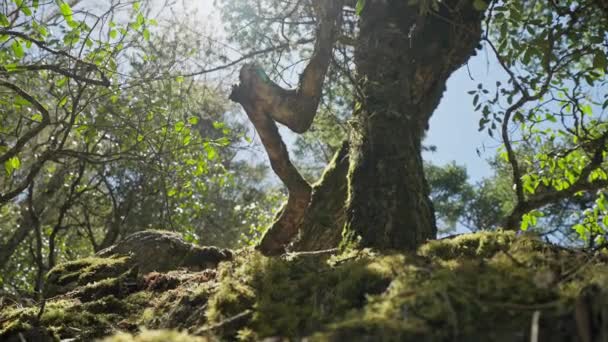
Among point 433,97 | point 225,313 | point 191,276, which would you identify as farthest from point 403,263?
point 433,97

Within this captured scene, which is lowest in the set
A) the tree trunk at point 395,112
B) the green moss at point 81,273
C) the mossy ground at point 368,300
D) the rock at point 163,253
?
the mossy ground at point 368,300

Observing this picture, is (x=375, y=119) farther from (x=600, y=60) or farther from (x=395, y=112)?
(x=600, y=60)

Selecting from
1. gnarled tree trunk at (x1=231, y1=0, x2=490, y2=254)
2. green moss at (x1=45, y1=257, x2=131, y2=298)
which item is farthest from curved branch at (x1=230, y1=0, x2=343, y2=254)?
green moss at (x1=45, y1=257, x2=131, y2=298)

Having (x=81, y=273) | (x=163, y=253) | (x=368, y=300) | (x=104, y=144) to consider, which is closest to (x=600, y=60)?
(x=368, y=300)

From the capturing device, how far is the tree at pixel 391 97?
11.5 ft

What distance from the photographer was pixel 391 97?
403cm

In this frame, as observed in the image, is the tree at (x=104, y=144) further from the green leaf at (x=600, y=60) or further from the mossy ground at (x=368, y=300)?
the green leaf at (x=600, y=60)

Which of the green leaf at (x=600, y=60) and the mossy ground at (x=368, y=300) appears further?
the green leaf at (x=600, y=60)

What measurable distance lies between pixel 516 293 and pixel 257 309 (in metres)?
1.05

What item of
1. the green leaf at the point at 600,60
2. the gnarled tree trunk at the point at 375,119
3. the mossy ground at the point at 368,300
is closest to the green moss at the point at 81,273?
the mossy ground at the point at 368,300

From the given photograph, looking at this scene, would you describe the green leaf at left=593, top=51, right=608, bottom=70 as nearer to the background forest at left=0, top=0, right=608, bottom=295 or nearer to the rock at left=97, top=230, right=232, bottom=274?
the background forest at left=0, top=0, right=608, bottom=295

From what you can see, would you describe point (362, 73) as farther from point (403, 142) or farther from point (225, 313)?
point (225, 313)

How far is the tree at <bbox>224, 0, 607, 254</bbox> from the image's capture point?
11.5ft

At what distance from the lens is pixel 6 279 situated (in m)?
16.1
